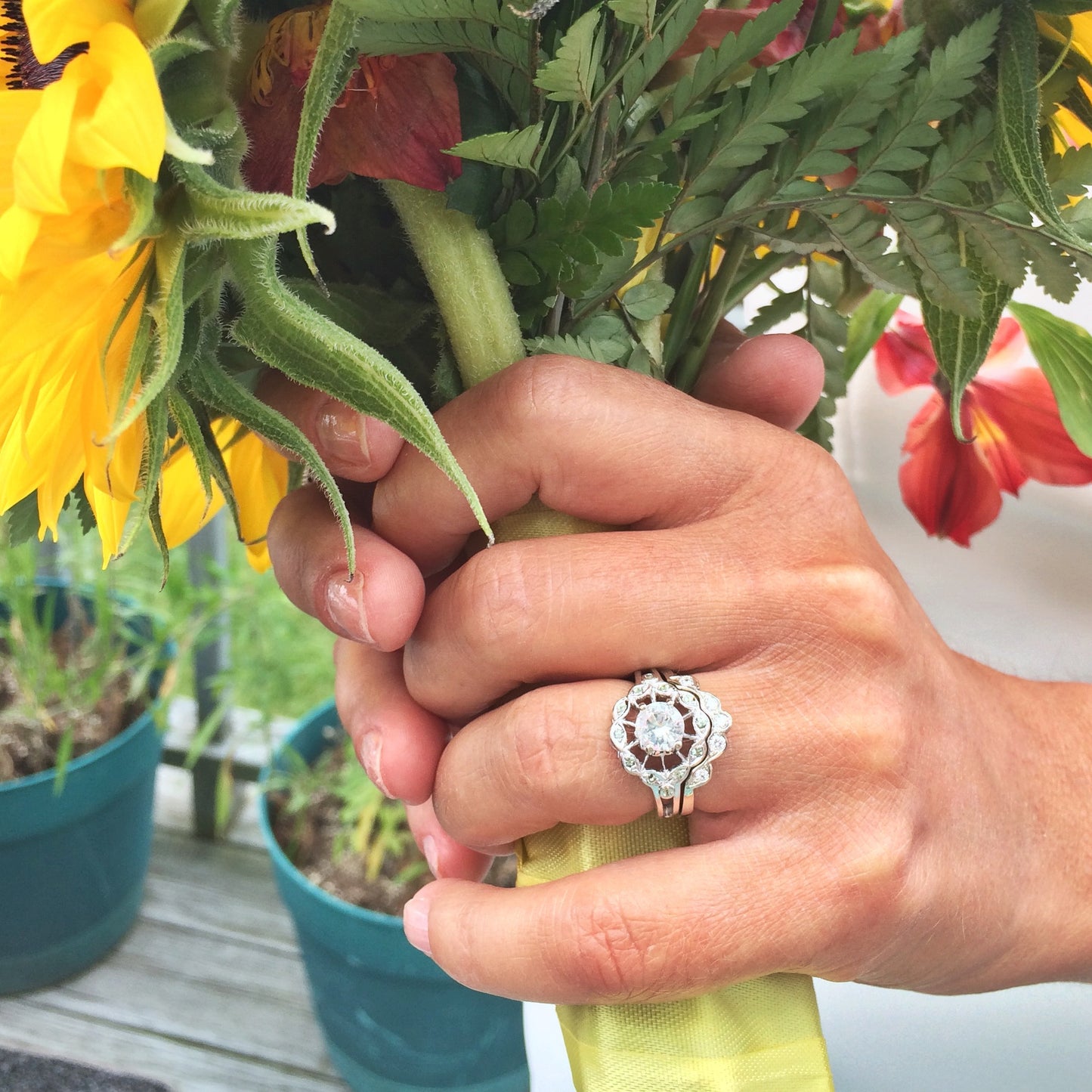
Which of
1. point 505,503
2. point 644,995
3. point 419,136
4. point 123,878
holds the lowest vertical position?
point 123,878

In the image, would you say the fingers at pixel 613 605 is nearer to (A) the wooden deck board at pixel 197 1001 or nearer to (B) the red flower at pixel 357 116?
(B) the red flower at pixel 357 116

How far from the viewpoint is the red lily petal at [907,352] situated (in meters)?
0.51

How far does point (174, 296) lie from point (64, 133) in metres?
0.04

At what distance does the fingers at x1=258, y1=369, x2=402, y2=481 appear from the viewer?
0.32 metres

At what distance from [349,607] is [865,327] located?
27 cm

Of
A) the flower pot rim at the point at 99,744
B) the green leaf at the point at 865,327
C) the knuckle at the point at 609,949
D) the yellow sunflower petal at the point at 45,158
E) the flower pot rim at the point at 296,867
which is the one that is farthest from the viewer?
the flower pot rim at the point at 99,744

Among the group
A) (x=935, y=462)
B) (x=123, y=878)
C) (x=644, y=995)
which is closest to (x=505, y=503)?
(x=644, y=995)

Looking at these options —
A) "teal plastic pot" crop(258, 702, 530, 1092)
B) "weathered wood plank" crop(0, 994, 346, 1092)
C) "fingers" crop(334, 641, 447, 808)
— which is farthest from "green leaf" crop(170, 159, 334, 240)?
"weathered wood plank" crop(0, 994, 346, 1092)

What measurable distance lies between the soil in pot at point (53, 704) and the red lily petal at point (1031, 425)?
78 cm

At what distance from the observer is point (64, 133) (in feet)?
0.62

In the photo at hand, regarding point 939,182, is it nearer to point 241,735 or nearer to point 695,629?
point 695,629

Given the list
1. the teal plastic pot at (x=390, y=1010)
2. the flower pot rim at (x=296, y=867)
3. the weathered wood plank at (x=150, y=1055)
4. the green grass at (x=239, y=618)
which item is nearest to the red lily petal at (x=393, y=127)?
the flower pot rim at (x=296, y=867)

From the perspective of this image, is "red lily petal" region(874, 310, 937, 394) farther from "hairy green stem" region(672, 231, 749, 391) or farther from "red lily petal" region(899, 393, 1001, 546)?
"hairy green stem" region(672, 231, 749, 391)

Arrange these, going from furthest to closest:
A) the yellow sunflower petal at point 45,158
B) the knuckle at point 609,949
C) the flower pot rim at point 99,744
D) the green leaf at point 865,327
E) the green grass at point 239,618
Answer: the green grass at point 239,618 → the flower pot rim at point 99,744 → the green leaf at point 865,327 → the knuckle at point 609,949 → the yellow sunflower petal at point 45,158
